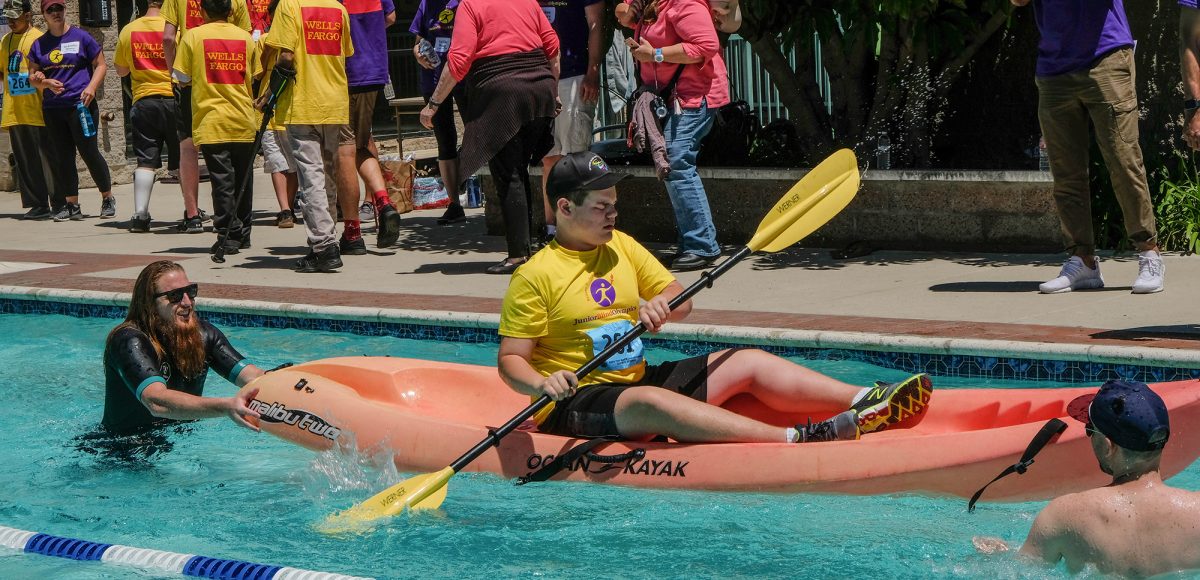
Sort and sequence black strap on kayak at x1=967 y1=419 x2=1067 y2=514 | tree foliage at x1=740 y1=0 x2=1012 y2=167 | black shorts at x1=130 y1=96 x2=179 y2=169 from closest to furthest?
black strap on kayak at x1=967 y1=419 x2=1067 y2=514
tree foliage at x1=740 y1=0 x2=1012 y2=167
black shorts at x1=130 y1=96 x2=179 y2=169

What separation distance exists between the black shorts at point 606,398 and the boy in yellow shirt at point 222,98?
5510 mm

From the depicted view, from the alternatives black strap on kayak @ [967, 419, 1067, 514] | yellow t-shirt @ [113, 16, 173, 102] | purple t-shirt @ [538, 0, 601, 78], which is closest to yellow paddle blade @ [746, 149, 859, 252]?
black strap on kayak @ [967, 419, 1067, 514]

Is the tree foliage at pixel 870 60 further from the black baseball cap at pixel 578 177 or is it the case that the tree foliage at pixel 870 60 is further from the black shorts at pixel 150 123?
the black shorts at pixel 150 123

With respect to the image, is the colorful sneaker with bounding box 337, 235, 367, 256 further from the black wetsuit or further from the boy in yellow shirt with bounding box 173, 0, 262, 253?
the black wetsuit

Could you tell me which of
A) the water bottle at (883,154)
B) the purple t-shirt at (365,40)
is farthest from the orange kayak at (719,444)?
the purple t-shirt at (365,40)

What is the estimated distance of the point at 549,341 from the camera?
5.47m

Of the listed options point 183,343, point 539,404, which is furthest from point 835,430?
point 183,343

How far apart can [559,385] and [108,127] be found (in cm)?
1204

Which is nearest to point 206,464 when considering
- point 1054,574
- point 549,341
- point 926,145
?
point 549,341

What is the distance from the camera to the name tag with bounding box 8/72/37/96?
1302 centimetres

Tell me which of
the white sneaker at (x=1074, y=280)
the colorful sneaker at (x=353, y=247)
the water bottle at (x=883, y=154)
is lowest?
the colorful sneaker at (x=353, y=247)

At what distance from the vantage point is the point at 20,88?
515 inches

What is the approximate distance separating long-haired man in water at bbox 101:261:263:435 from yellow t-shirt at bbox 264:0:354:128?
369cm

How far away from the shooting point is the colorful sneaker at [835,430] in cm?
528
